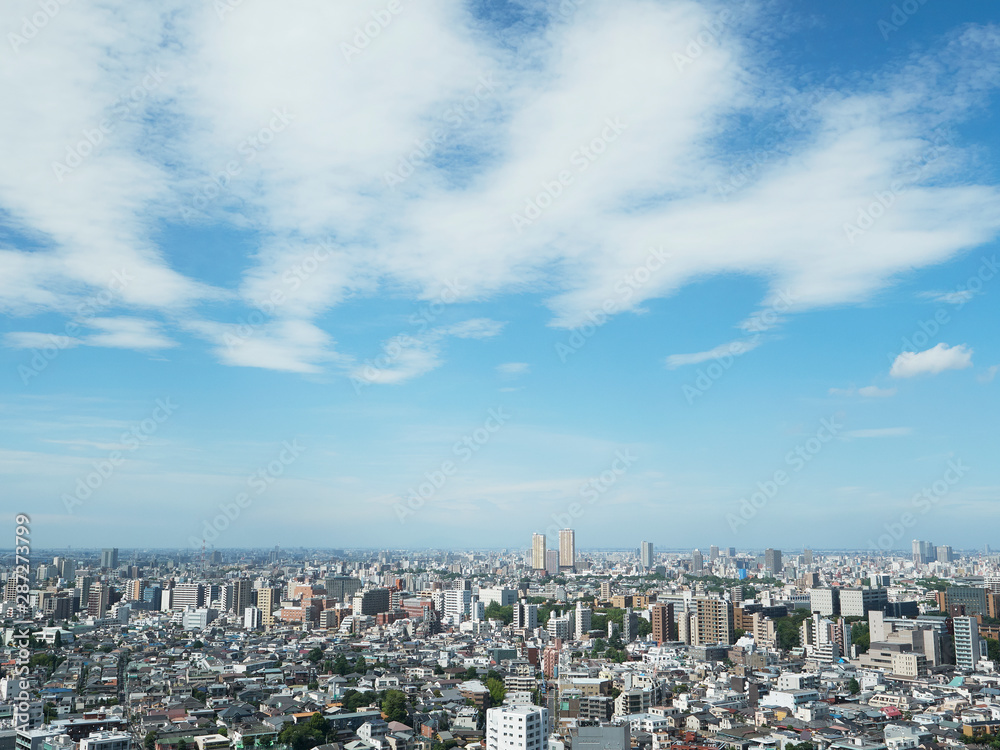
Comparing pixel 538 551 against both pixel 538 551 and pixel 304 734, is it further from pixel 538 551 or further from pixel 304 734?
pixel 304 734

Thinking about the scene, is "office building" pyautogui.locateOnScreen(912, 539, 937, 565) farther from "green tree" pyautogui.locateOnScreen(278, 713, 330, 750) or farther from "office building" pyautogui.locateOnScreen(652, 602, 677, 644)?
"green tree" pyautogui.locateOnScreen(278, 713, 330, 750)

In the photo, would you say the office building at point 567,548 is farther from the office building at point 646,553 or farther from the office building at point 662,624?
the office building at point 662,624

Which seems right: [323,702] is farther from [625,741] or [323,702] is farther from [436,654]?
[436,654]

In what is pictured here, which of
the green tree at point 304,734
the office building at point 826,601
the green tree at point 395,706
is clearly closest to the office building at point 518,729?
the green tree at point 304,734

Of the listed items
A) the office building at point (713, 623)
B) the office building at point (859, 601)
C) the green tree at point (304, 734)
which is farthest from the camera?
the office building at point (859, 601)

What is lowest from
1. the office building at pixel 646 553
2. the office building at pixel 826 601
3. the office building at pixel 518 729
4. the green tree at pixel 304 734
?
the office building at pixel 646 553

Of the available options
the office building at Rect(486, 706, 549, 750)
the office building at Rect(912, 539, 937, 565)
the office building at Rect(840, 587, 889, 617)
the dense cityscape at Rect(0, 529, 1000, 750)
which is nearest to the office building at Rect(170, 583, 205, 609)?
the dense cityscape at Rect(0, 529, 1000, 750)

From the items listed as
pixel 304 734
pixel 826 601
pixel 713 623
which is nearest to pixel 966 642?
pixel 713 623
